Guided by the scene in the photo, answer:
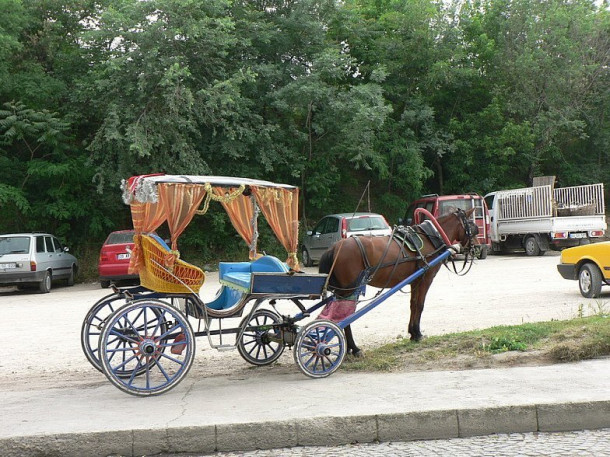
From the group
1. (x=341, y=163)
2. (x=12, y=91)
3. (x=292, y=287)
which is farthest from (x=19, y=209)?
(x=292, y=287)

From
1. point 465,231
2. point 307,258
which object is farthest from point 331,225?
point 465,231

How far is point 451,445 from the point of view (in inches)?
221

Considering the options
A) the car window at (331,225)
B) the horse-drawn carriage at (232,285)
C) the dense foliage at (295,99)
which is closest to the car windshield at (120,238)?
the dense foliage at (295,99)

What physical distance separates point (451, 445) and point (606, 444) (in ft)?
3.98

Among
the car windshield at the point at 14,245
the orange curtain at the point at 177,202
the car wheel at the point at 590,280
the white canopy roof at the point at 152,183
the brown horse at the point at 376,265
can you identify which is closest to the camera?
the white canopy roof at the point at 152,183

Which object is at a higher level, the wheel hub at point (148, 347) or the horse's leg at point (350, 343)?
the wheel hub at point (148, 347)

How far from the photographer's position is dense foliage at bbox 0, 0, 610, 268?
71.6 feet

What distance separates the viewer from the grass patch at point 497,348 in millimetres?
7789

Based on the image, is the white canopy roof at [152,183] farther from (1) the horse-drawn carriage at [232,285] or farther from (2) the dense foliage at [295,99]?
(2) the dense foliage at [295,99]

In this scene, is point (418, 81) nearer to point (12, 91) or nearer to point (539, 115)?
point (539, 115)

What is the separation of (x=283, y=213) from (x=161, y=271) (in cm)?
176

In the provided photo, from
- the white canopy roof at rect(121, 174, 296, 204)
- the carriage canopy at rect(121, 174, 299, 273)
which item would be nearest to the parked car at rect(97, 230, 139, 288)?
the carriage canopy at rect(121, 174, 299, 273)

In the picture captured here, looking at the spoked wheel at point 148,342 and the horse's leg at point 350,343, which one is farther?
the horse's leg at point 350,343

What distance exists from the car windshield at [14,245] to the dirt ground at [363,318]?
1.30 m
